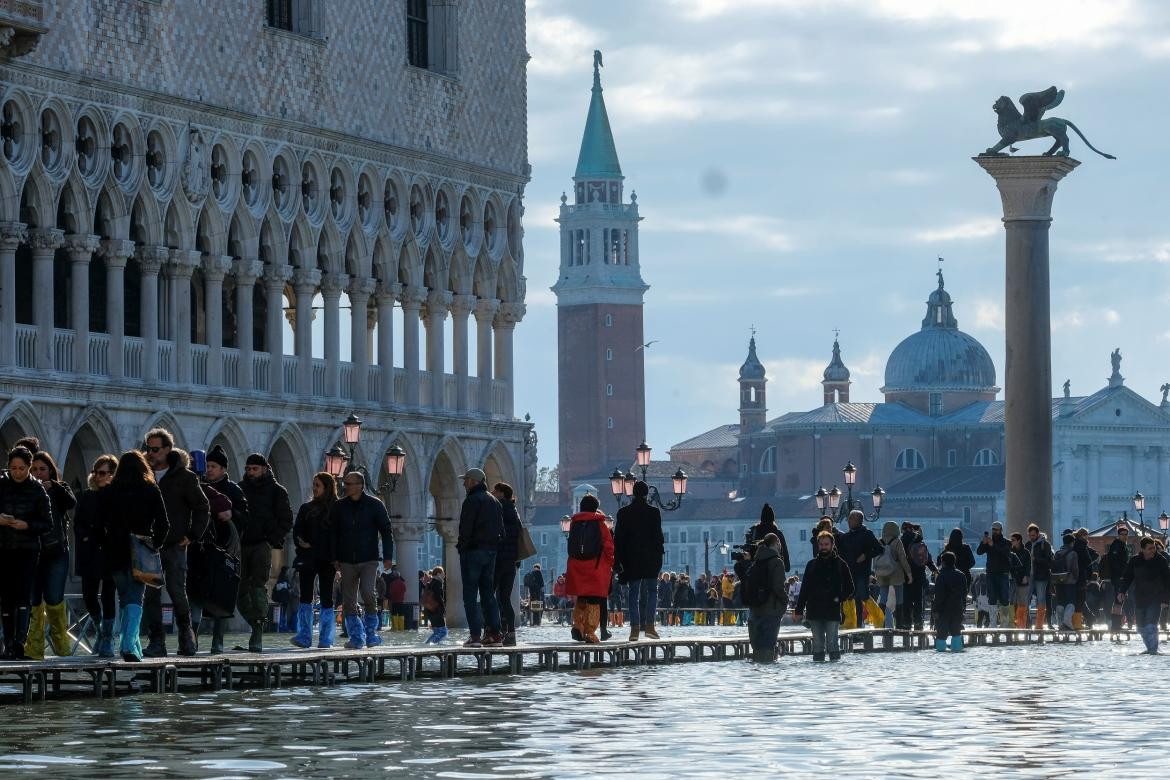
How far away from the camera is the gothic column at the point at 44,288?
34.8 meters

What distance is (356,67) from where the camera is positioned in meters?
41.1

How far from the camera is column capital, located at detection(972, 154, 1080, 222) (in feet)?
130

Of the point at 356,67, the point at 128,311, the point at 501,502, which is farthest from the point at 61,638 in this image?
the point at 356,67

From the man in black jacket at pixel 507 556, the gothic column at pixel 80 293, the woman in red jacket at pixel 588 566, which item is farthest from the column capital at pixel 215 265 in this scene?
the man in black jacket at pixel 507 556

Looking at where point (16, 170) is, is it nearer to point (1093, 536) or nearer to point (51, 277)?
point (51, 277)

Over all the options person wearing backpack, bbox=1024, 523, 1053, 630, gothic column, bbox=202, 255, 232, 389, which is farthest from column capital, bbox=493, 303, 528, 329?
person wearing backpack, bbox=1024, 523, 1053, 630

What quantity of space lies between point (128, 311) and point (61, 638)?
63.2ft

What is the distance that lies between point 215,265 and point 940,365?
410 feet

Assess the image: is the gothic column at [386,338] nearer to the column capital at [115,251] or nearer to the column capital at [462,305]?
the column capital at [462,305]

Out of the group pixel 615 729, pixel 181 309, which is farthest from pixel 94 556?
pixel 181 309

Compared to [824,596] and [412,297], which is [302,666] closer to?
[824,596]

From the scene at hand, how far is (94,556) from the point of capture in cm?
1817

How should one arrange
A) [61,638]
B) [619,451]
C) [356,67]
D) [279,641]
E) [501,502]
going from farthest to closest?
[619,451] < [356,67] < [279,641] < [501,502] < [61,638]

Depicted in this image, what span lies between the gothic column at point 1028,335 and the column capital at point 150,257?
37.1ft
